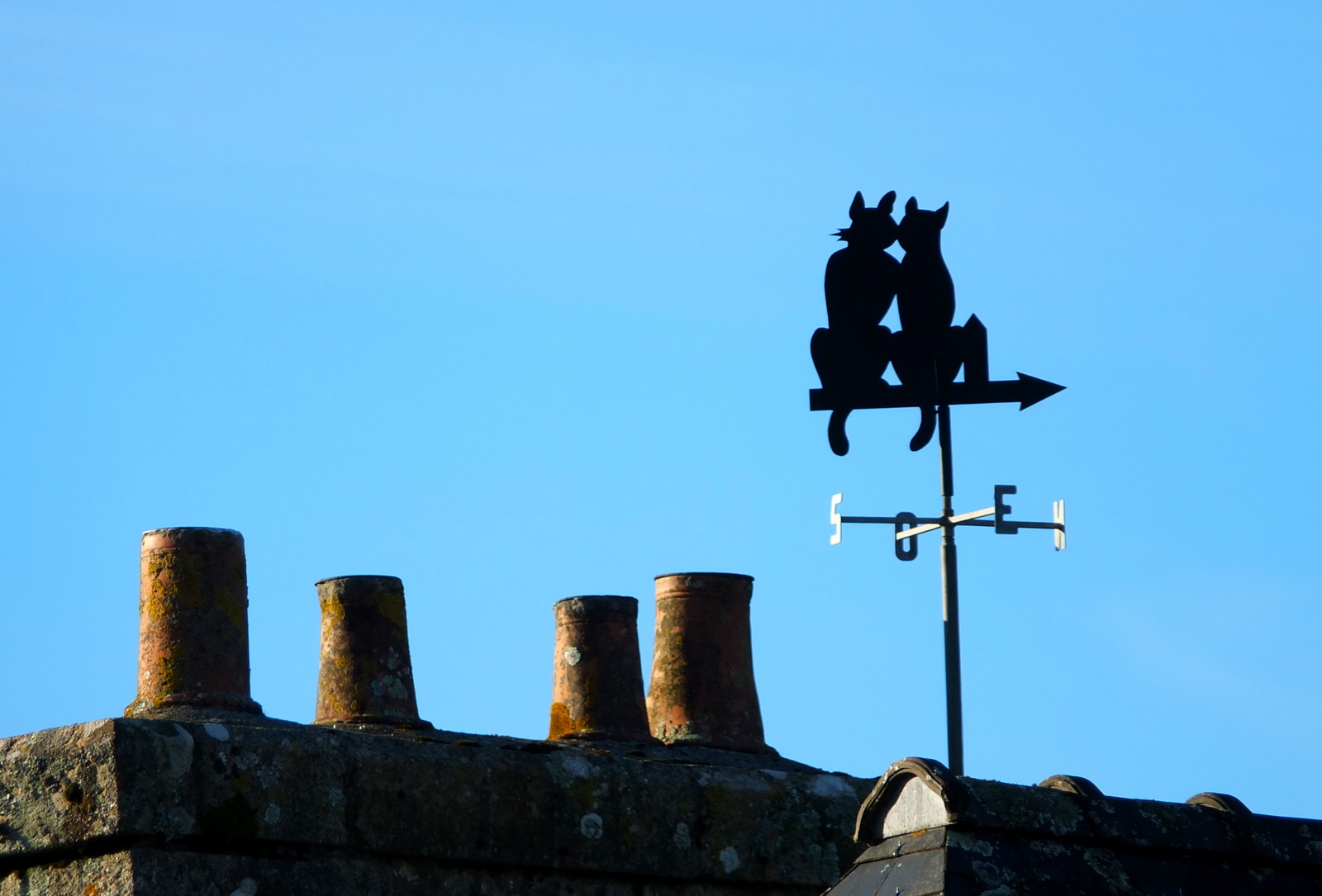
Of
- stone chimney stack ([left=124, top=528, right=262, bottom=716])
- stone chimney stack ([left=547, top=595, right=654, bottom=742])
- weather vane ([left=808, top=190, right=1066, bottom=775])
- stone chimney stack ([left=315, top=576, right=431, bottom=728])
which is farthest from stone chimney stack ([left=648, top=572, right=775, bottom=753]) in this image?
weather vane ([left=808, top=190, right=1066, bottom=775])

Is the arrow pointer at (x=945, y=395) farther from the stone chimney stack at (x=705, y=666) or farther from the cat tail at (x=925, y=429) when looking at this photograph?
the stone chimney stack at (x=705, y=666)

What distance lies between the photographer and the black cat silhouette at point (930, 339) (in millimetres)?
8727

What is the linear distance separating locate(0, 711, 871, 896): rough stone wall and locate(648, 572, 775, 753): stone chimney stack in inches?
19.3

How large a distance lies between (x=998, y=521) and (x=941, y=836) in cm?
537

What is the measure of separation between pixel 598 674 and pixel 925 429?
321 centimetres

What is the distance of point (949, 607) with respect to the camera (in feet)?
29.3

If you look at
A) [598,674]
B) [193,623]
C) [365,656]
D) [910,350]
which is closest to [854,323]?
[910,350]

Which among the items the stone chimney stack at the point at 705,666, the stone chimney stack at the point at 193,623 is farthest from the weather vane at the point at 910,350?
the stone chimney stack at the point at 193,623

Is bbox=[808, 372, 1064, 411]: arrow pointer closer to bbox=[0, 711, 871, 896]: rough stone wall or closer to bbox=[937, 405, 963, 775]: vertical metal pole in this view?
bbox=[937, 405, 963, 775]: vertical metal pole

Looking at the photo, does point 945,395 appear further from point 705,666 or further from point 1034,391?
point 705,666

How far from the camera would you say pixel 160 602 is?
5.58 metres

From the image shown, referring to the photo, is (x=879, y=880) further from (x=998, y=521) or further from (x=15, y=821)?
(x=998, y=521)

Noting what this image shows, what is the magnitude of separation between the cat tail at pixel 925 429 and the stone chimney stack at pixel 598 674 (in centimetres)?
297

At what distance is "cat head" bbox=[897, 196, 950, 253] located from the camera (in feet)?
29.7
